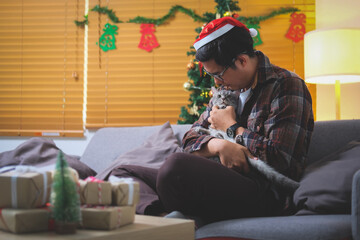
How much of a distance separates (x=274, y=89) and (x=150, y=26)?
2.31 m

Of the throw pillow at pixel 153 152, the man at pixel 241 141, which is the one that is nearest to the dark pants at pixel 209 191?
the man at pixel 241 141

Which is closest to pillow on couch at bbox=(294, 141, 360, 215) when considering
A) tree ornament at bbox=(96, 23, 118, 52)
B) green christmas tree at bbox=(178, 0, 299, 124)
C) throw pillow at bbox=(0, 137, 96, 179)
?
throw pillow at bbox=(0, 137, 96, 179)

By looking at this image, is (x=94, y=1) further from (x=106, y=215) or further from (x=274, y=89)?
(x=106, y=215)

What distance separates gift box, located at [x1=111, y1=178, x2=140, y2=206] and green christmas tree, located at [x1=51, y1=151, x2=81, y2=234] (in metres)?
0.13

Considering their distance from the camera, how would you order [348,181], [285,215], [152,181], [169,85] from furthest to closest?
[169,85]
[152,181]
[285,215]
[348,181]

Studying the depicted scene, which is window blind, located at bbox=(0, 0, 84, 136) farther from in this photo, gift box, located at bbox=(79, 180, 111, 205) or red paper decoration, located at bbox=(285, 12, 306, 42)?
gift box, located at bbox=(79, 180, 111, 205)

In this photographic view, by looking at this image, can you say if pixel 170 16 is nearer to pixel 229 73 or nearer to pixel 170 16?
pixel 170 16

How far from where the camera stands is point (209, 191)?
4.81 feet

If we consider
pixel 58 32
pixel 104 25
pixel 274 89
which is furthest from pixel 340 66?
pixel 58 32

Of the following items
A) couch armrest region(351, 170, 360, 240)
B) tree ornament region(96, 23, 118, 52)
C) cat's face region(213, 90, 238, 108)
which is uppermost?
tree ornament region(96, 23, 118, 52)

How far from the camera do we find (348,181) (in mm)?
1461

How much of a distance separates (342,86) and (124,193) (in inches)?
113

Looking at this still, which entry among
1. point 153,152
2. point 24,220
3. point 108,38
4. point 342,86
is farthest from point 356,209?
point 108,38

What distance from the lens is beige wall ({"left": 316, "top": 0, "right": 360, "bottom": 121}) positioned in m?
3.26
